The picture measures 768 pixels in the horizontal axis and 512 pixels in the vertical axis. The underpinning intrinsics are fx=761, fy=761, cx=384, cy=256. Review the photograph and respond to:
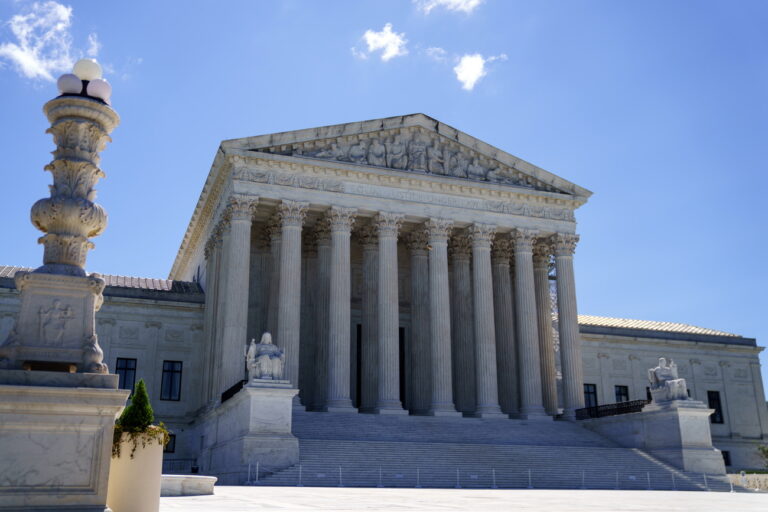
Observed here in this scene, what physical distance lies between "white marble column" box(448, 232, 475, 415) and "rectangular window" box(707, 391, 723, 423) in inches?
974

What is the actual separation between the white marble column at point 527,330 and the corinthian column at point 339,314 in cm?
1048

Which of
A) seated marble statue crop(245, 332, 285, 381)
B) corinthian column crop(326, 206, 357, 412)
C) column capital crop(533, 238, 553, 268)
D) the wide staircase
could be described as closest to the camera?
the wide staircase

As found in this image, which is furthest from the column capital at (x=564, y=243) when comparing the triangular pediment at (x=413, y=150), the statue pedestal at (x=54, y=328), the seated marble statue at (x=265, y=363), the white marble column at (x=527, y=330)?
the statue pedestal at (x=54, y=328)

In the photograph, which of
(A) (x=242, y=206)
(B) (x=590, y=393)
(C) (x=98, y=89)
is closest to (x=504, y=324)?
(B) (x=590, y=393)

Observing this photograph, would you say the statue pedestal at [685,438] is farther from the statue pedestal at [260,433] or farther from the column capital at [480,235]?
the statue pedestal at [260,433]

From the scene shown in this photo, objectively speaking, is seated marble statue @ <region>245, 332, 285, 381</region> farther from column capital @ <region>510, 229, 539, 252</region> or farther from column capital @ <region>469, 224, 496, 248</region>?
column capital @ <region>510, 229, 539, 252</region>

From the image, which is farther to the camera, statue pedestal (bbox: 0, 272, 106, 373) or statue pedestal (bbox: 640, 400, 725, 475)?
statue pedestal (bbox: 640, 400, 725, 475)

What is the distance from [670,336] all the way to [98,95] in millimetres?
55853

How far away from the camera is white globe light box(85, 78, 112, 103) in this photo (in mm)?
10838

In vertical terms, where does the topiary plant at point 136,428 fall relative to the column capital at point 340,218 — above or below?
below

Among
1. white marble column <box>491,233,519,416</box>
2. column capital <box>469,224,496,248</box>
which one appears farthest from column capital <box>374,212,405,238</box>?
white marble column <box>491,233,519,416</box>

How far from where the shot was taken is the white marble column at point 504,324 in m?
45.5

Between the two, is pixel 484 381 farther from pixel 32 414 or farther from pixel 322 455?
pixel 32 414

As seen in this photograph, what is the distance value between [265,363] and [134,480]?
19319mm
